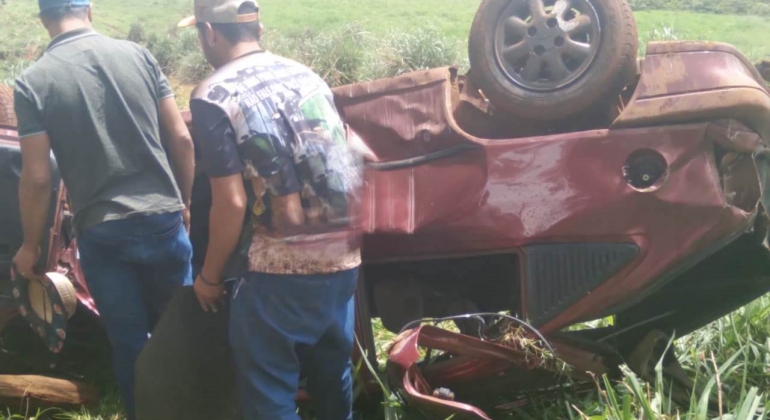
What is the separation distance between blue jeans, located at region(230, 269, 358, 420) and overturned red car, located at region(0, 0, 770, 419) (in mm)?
280

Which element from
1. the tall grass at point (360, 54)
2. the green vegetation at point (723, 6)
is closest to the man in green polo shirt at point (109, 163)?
the tall grass at point (360, 54)

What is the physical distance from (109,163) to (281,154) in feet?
3.05

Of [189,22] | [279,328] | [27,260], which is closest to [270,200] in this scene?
[279,328]

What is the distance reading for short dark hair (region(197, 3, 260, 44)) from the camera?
238cm

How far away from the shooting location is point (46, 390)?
11.1 feet

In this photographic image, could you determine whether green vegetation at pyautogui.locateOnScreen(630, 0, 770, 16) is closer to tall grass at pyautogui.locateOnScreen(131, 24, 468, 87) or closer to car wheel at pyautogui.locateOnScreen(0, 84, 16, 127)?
tall grass at pyautogui.locateOnScreen(131, 24, 468, 87)

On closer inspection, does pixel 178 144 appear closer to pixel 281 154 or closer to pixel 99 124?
pixel 99 124

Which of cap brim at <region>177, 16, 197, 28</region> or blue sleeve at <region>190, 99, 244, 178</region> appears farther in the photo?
cap brim at <region>177, 16, 197, 28</region>

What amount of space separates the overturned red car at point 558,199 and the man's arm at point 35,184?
1079 millimetres

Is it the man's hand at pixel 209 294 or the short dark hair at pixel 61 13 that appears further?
the short dark hair at pixel 61 13

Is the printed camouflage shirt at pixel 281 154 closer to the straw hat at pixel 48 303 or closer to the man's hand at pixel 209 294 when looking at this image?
the man's hand at pixel 209 294

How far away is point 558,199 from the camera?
2.63 metres

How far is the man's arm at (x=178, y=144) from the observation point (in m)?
3.09

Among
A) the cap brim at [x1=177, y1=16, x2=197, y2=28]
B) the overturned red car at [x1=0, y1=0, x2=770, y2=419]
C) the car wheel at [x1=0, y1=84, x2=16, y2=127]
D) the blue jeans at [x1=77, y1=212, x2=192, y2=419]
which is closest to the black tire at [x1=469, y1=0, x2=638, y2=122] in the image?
the overturned red car at [x1=0, y1=0, x2=770, y2=419]
